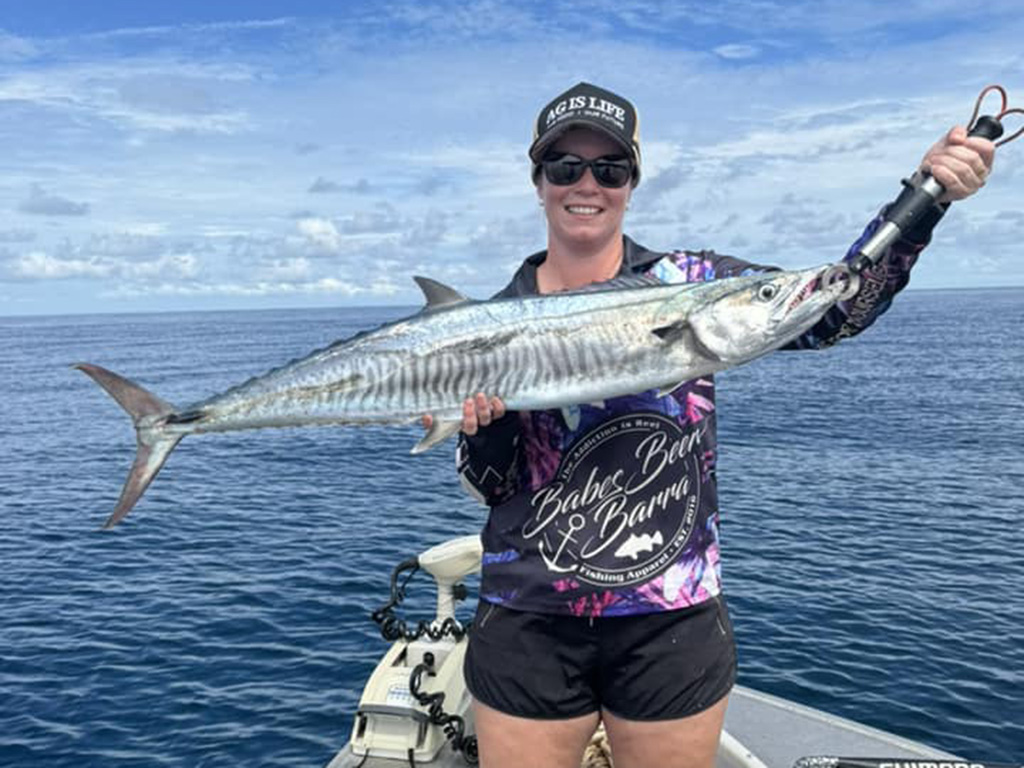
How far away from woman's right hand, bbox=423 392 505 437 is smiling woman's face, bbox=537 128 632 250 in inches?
35.8

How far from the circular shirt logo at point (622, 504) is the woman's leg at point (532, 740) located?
720 millimetres

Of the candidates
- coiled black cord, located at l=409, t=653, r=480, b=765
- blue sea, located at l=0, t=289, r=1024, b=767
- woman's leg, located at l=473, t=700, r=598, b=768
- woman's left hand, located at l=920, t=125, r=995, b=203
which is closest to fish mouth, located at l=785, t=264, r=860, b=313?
woman's left hand, located at l=920, t=125, r=995, b=203

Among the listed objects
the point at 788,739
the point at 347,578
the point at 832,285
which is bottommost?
the point at 347,578

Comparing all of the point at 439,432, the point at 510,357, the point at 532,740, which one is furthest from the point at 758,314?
the point at 532,740

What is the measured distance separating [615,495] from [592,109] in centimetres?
185

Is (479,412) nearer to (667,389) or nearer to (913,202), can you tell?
(667,389)

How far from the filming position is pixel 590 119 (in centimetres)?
411

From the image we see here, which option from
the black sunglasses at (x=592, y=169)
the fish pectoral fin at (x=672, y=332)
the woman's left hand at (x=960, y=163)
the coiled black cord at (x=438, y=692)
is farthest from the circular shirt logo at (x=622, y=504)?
the coiled black cord at (x=438, y=692)

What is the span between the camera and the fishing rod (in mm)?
3846

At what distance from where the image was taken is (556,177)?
13.8 ft

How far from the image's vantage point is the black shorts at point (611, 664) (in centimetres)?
395

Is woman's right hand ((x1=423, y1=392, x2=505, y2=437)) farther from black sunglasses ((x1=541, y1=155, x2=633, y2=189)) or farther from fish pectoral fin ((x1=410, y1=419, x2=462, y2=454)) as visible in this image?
black sunglasses ((x1=541, y1=155, x2=633, y2=189))

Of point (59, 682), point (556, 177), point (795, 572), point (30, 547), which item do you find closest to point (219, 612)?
point (59, 682)

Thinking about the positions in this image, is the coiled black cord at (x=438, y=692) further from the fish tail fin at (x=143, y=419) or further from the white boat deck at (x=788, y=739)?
the fish tail fin at (x=143, y=419)
